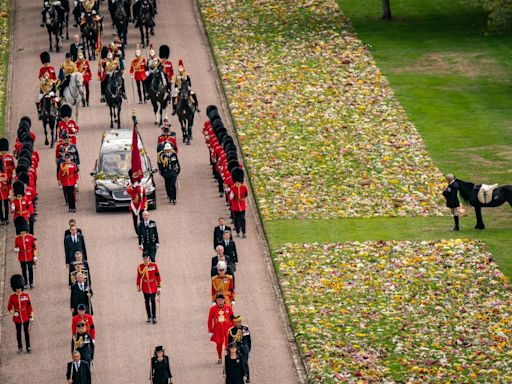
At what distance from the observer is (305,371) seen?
38406mm

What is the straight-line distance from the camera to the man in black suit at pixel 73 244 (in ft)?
139

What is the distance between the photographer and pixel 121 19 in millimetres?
65812

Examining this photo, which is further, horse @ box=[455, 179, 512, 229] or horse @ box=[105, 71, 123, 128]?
horse @ box=[105, 71, 123, 128]

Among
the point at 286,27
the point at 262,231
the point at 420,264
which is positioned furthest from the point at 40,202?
the point at 286,27

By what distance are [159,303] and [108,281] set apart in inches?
92.6

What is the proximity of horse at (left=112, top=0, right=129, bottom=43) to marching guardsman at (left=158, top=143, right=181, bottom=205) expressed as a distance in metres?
17.1

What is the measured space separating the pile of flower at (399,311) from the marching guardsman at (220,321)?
2.16 m

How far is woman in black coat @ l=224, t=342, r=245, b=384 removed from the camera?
36000mm

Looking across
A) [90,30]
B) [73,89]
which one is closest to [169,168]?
[73,89]

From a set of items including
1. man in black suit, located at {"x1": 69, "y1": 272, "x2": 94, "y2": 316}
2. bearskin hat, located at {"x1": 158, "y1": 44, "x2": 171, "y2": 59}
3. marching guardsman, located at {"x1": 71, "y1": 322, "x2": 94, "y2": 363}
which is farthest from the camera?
bearskin hat, located at {"x1": 158, "y1": 44, "x2": 171, "y2": 59}

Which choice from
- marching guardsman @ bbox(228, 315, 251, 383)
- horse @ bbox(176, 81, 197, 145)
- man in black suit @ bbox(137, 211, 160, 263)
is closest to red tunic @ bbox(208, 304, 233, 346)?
marching guardsman @ bbox(228, 315, 251, 383)

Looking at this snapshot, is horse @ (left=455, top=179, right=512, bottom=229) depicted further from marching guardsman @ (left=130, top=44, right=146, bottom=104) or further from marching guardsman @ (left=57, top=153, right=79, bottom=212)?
marching guardsman @ (left=130, top=44, right=146, bottom=104)

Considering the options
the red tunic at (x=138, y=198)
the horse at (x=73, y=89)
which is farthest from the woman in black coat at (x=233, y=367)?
the horse at (x=73, y=89)

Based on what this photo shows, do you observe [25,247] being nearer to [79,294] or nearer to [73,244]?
[73,244]
